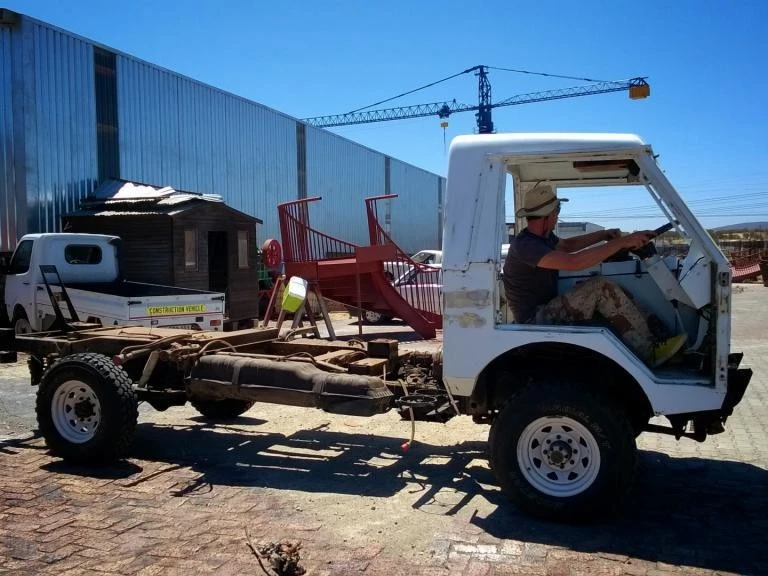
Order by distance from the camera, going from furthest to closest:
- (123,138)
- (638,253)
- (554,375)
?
(123,138), (638,253), (554,375)

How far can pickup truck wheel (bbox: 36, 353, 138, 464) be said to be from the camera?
582 centimetres

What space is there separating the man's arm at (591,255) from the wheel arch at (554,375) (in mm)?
524

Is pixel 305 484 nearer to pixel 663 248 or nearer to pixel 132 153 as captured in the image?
pixel 663 248

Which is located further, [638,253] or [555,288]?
[638,253]

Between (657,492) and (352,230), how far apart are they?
26615 millimetres

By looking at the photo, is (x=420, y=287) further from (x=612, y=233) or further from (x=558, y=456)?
(x=558, y=456)

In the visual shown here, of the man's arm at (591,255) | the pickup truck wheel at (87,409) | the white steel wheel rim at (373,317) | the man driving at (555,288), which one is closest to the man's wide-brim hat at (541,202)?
the man driving at (555,288)

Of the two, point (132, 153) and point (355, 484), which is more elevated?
point (132, 153)

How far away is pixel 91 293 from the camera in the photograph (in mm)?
10492

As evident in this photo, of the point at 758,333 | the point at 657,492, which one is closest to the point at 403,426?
the point at 657,492

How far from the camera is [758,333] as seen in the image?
15.1m

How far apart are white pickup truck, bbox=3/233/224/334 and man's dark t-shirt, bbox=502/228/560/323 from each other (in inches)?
273

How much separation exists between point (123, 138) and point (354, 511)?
1577 cm

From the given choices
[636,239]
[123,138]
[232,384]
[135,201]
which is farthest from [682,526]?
[123,138]
